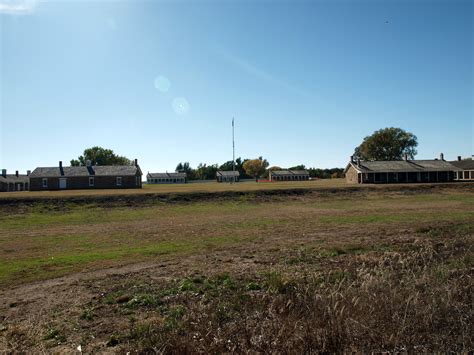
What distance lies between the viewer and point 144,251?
1406cm

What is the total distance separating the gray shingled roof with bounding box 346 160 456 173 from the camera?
6656 cm

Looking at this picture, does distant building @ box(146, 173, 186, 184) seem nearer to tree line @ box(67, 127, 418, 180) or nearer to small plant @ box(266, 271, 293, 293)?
tree line @ box(67, 127, 418, 180)

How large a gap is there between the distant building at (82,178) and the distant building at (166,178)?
58.3 m

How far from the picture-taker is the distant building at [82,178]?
6200 centimetres

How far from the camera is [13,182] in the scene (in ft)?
266

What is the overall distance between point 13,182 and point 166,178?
5234 cm

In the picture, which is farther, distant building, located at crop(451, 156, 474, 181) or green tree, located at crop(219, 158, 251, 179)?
green tree, located at crop(219, 158, 251, 179)

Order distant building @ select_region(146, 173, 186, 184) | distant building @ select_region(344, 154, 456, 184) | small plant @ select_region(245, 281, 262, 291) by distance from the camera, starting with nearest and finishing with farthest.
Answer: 1. small plant @ select_region(245, 281, 262, 291)
2. distant building @ select_region(344, 154, 456, 184)
3. distant building @ select_region(146, 173, 186, 184)

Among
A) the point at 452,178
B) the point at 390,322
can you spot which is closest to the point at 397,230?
the point at 390,322

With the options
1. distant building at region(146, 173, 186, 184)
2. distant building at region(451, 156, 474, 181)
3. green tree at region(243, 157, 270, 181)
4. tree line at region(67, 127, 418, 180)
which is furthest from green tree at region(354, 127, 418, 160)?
distant building at region(146, 173, 186, 184)

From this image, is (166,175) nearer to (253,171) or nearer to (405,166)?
(253,171)

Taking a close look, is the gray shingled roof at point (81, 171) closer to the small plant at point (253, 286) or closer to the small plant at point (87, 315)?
the small plant at point (253, 286)

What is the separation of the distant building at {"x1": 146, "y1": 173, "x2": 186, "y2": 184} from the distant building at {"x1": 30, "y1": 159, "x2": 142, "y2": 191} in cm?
5831

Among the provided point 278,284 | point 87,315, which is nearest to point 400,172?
point 278,284
